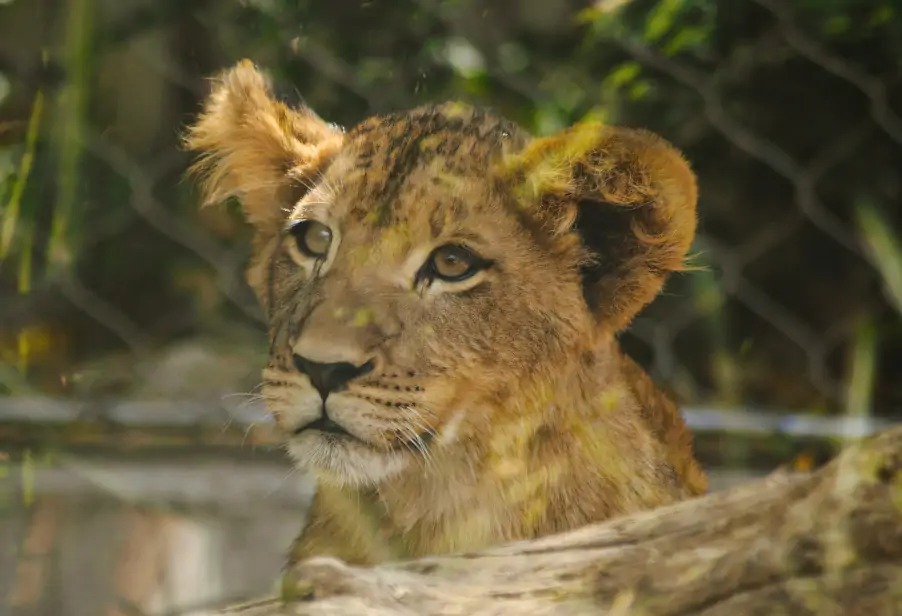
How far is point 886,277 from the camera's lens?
0.70 metres

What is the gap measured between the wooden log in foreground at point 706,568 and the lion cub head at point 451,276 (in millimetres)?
83

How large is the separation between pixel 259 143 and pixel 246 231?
2.7 inches

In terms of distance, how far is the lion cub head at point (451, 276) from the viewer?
1.71 ft

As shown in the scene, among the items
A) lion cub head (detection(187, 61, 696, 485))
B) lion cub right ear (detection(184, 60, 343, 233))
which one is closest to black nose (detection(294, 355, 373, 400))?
lion cub head (detection(187, 61, 696, 485))

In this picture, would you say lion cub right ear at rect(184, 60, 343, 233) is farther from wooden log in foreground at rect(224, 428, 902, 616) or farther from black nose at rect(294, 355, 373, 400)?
wooden log in foreground at rect(224, 428, 902, 616)

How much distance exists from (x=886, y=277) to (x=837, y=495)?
0.99 ft

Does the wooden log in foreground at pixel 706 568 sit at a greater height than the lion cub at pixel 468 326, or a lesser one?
lesser

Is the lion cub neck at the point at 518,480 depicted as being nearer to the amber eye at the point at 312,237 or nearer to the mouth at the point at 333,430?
the mouth at the point at 333,430

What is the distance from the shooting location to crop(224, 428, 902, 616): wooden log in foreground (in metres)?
0.43

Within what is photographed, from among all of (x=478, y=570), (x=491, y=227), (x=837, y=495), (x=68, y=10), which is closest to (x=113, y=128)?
(x=68, y=10)

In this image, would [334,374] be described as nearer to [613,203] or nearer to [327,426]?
[327,426]

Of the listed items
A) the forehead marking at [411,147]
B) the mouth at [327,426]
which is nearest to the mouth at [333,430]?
the mouth at [327,426]

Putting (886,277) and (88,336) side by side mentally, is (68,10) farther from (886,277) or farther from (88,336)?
(886,277)

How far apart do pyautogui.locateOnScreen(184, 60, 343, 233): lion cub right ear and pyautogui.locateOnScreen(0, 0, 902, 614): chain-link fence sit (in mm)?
23
